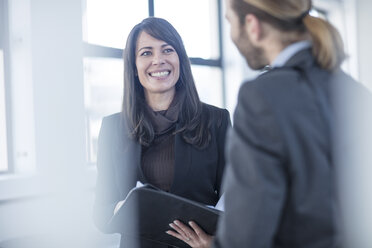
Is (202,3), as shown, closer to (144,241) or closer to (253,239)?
(144,241)

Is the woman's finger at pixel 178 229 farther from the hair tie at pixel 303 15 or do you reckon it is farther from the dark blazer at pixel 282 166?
the hair tie at pixel 303 15

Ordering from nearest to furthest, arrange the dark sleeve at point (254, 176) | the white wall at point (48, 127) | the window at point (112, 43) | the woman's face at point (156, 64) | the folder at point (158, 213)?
the dark sleeve at point (254, 176), the folder at point (158, 213), the woman's face at point (156, 64), the white wall at point (48, 127), the window at point (112, 43)

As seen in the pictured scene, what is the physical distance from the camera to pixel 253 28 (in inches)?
30.2

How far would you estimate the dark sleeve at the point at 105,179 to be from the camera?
1.43 m

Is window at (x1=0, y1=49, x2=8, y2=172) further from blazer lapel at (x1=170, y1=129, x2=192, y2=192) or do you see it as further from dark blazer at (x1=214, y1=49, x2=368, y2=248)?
dark blazer at (x1=214, y1=49, x2=368, y2=248)

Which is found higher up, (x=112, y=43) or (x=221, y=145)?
(x=112, y=43)

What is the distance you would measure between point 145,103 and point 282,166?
0.94 metres

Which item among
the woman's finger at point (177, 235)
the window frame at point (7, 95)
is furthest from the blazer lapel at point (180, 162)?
the window frame at point (7, 95)

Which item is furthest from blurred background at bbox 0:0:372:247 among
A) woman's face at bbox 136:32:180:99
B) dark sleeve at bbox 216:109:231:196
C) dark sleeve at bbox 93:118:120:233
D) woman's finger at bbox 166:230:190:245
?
woman's finger at bbox 166:230:190:245

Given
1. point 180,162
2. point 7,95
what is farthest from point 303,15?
point 7,95

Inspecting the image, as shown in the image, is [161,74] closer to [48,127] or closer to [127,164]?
[127,164]

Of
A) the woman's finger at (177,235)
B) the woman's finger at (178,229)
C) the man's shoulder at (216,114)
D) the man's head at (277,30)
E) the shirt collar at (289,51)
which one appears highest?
the man's head at (277,30)

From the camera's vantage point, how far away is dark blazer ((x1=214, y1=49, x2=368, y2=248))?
2.17ft

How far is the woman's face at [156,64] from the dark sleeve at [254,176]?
0.80 meters
